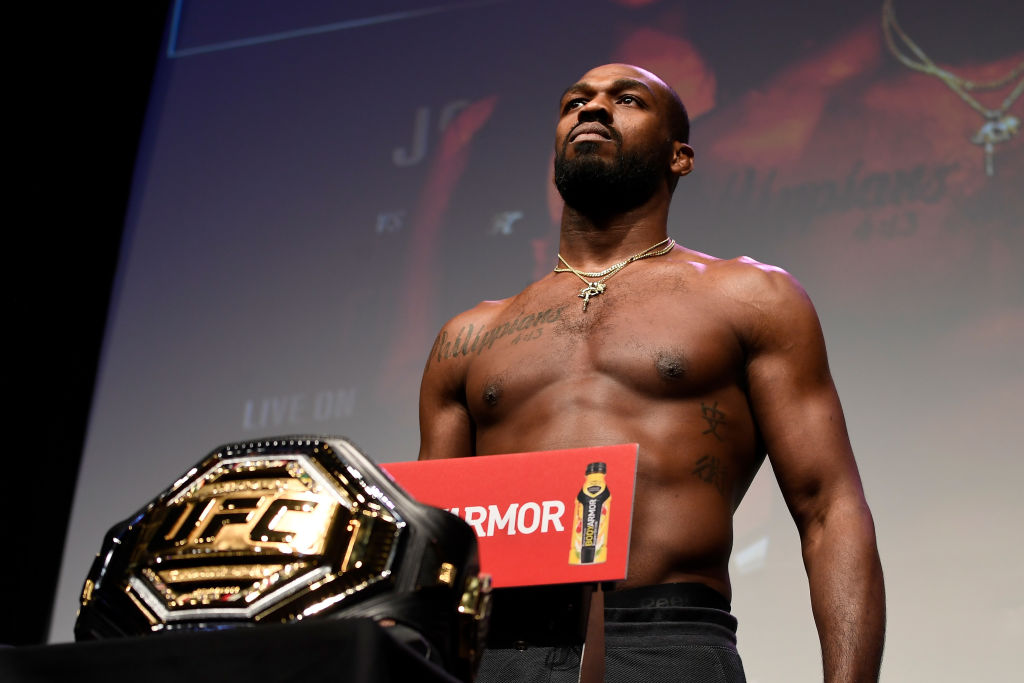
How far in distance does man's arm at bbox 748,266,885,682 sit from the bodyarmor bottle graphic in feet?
1.81

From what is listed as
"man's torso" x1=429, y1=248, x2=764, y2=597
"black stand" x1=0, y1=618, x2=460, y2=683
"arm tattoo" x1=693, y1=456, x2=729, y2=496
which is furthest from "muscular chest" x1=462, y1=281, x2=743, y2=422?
"black stand" x1=0, y1=618, x2=460, y2=683

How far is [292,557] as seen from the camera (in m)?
0.73

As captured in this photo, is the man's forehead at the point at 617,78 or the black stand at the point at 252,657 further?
the man's forehead at the point at 617,78

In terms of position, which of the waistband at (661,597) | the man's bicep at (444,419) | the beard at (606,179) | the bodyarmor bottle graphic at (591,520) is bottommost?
the waistband at (661,597)

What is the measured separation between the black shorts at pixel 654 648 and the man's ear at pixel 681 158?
2.65ft

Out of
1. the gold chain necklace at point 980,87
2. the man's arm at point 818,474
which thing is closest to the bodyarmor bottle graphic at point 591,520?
the man's arm at point 818,474

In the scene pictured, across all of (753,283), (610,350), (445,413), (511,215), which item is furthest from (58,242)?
(753,283)

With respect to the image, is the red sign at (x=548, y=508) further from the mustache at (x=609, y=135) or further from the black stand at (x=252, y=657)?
the mustache at (x=609, y=135)

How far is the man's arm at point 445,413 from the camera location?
1820 mm

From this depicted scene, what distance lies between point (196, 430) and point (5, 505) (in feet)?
2.26

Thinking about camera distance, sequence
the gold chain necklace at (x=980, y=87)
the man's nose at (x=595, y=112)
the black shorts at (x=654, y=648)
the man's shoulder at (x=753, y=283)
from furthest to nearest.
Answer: the gold chain necklace at (x=980, y=87) < the man's nose at (x=595, y=112) < the man's shoulder at (x=753, y=283) < the black shorts at (x=654, y=648)

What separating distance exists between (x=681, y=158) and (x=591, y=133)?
199 millimetres

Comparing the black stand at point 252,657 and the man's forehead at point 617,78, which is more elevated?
the man's forehead at point 617,78

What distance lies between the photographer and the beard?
6.15 ft
